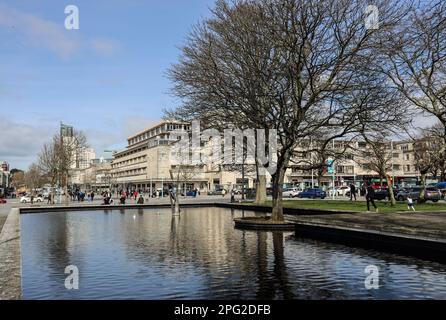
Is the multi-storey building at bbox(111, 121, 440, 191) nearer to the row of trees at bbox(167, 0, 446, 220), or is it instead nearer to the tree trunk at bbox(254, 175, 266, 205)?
the tree trunk at bbox(254, 175, 266, 205)

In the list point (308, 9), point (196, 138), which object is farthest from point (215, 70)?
point (196, 138)

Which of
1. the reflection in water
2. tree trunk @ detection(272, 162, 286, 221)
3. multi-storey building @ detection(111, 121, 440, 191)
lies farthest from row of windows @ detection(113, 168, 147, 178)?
the reflection in water

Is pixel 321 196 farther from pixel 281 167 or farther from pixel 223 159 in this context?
pixel 281 167

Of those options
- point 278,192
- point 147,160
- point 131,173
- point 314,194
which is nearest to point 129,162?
point 131,173

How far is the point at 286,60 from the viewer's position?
2197 centimetres

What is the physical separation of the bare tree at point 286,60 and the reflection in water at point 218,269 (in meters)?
6.69

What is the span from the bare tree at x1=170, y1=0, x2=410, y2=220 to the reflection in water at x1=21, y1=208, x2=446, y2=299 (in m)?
6.69

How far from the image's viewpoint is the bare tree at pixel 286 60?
20.6 meters

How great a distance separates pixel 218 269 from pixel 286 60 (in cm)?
1264

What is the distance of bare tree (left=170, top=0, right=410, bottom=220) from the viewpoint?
2064cm

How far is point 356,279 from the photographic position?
1077cm

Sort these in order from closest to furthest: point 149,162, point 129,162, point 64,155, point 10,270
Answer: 1. point 10,270
2. point 64,155
3. point 149,162
4. point 129,162

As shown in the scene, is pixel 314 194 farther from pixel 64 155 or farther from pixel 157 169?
pixel 157 169

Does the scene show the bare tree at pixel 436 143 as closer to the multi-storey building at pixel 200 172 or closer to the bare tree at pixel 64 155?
the bare tree at pixel 64 155
